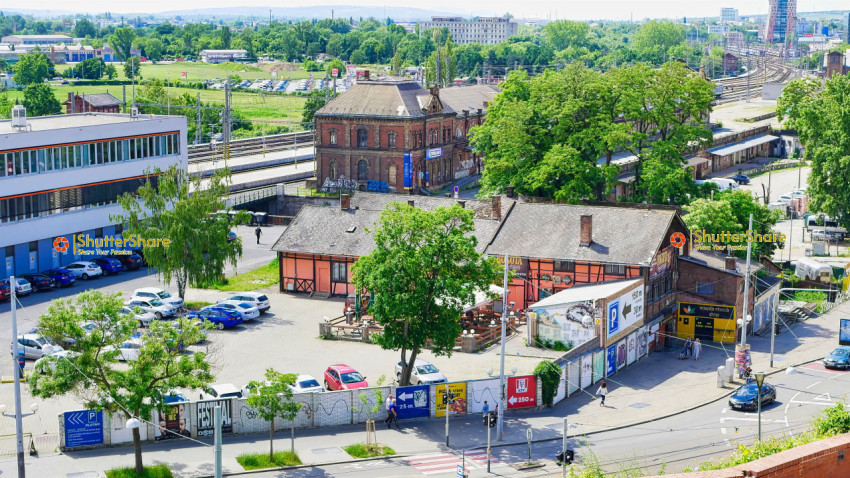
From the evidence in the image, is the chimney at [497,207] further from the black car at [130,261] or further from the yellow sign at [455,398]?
the black car at [130,261]

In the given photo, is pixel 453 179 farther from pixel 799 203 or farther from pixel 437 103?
pixel 799 203

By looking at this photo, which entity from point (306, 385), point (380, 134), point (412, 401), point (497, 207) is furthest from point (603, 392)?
point (380, 134)

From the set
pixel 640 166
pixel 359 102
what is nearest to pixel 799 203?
pixel 640 166

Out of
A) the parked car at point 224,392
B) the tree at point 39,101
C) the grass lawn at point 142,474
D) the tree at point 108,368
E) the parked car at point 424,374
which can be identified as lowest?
the grass lawn at point 142,474

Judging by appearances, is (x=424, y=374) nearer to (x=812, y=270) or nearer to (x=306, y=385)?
(x=306, y=385)

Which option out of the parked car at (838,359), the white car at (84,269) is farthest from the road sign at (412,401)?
the white car at (84,269)

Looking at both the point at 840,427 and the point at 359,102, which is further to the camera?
the point at 359,102

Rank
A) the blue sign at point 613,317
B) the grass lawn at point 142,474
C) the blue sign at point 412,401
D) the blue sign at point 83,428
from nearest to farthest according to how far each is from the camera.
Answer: the grass lawn at point 142,474 < the blue sign at point 83,428 < the blue sign at point 412,401 < the blue sign at point 613,317
